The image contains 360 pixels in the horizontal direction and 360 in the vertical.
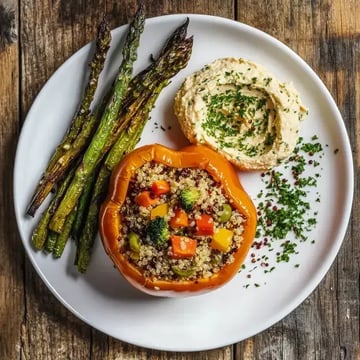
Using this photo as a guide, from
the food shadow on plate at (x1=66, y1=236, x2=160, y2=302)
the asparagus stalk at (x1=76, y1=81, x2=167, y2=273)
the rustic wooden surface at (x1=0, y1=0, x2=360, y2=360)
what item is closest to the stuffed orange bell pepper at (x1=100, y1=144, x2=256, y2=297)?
the asparagus stalk at (x1=76, y1=81, x2=167, y2=273)

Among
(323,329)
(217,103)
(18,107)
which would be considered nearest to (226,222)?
(217,103)

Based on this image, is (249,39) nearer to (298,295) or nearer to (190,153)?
(190,153)

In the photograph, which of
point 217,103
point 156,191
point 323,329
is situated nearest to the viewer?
point 156,191

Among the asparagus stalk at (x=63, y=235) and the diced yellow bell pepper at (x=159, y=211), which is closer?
the diced yellow bell pepper at (x=159, y=211)

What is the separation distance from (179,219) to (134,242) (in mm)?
238

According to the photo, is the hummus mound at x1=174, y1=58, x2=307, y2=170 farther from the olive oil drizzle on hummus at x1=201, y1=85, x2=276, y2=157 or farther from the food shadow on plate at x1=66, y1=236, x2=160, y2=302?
the food shadow on plate at x1=66, y1=236, x2=160, y2=302

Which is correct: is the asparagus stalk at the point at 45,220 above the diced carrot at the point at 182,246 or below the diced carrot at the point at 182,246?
above

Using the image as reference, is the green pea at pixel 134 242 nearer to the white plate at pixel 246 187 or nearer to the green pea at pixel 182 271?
the green pea at pixel 182 271

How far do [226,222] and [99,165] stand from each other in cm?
72

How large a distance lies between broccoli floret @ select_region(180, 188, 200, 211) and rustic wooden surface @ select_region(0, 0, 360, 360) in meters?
0.96

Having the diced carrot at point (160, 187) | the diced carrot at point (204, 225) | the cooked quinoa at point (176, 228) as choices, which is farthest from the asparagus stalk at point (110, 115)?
the diced carrot at point (204, 225)

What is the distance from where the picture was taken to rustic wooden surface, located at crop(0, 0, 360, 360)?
380 centimetres

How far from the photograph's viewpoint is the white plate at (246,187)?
3684 mm

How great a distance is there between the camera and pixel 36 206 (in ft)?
12.0
